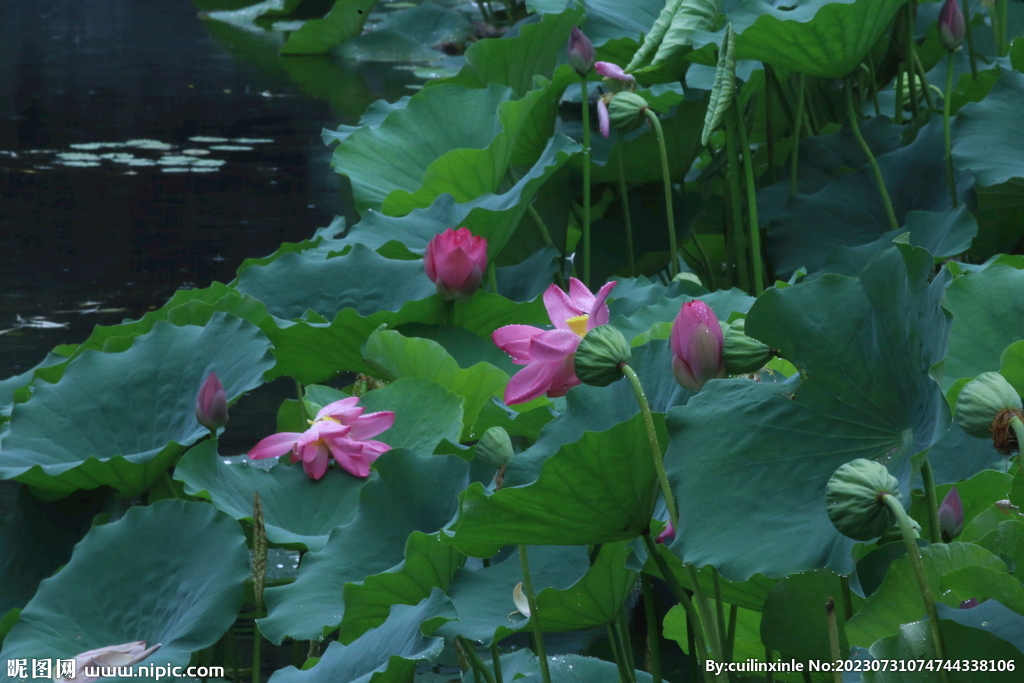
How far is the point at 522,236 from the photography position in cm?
155

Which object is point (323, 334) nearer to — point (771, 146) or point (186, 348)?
point (186, 348)

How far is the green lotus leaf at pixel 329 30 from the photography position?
627 centimetres

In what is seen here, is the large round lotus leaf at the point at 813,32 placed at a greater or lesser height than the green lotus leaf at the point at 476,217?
greater

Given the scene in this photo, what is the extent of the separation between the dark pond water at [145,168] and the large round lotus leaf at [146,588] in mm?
1125

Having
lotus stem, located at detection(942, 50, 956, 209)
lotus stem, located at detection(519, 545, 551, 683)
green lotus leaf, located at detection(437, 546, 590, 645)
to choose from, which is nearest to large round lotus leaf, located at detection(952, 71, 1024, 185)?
lotus stem, located at detection(942, 50, 956, 209)

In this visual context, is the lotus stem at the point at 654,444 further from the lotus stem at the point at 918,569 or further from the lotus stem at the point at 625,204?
the lotus stem at the point at 625,204

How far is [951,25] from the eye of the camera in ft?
3.90

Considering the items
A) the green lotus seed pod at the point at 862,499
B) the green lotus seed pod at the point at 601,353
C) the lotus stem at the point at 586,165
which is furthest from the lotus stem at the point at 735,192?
the green lotus seed pod at the point at 862,499

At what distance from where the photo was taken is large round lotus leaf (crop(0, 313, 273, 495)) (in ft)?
3.39

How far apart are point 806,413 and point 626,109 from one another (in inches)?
27.4

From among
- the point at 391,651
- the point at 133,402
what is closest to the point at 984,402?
the point at 391,651

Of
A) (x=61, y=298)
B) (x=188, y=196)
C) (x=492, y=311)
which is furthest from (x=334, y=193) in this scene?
(x=492, y=311)

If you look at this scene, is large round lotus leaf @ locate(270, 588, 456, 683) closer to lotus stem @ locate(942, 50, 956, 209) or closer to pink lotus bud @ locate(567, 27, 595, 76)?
pink lotus bud @ locate(567, 27, 595, 76)

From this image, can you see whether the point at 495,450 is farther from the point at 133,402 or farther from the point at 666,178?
the point at 666,178
